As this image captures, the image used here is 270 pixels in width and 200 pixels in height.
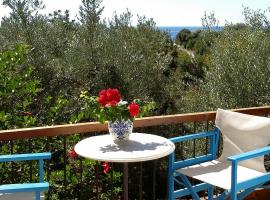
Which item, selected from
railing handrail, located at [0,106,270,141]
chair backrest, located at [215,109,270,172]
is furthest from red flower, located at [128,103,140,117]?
chair backrest, located at [215,109,270,172]

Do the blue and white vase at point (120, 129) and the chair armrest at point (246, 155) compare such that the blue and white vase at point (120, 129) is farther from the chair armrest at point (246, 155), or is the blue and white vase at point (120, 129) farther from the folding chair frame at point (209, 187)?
the chair armrest at point (246, 155)

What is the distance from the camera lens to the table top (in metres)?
2.55

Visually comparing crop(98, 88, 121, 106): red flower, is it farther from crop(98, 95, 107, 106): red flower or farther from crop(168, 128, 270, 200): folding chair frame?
crop(168, 128, 270, 200): folding chair frame

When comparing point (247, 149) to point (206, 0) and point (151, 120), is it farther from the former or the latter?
point (206, 0)

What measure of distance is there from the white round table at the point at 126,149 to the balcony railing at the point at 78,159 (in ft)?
0.73

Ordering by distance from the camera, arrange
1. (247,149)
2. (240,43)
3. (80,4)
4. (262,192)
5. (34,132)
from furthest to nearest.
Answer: (80,4), (240,43), (262,192), (247,149), (34,132)

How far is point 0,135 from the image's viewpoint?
2785 millimetres

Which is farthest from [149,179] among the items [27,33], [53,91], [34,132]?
[34,132]

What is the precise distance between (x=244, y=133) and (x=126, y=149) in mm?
1182

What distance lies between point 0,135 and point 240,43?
5658mm

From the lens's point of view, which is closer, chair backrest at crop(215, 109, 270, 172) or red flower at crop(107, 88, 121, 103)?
red flower at crop(107, 88, 121, 103)

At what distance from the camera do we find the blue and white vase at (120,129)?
2814 millimetres

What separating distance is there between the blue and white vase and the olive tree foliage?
4318mm

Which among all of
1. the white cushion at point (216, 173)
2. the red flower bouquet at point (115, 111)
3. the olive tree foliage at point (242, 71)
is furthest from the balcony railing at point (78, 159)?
the olive tree foliage at point (242, 71)
